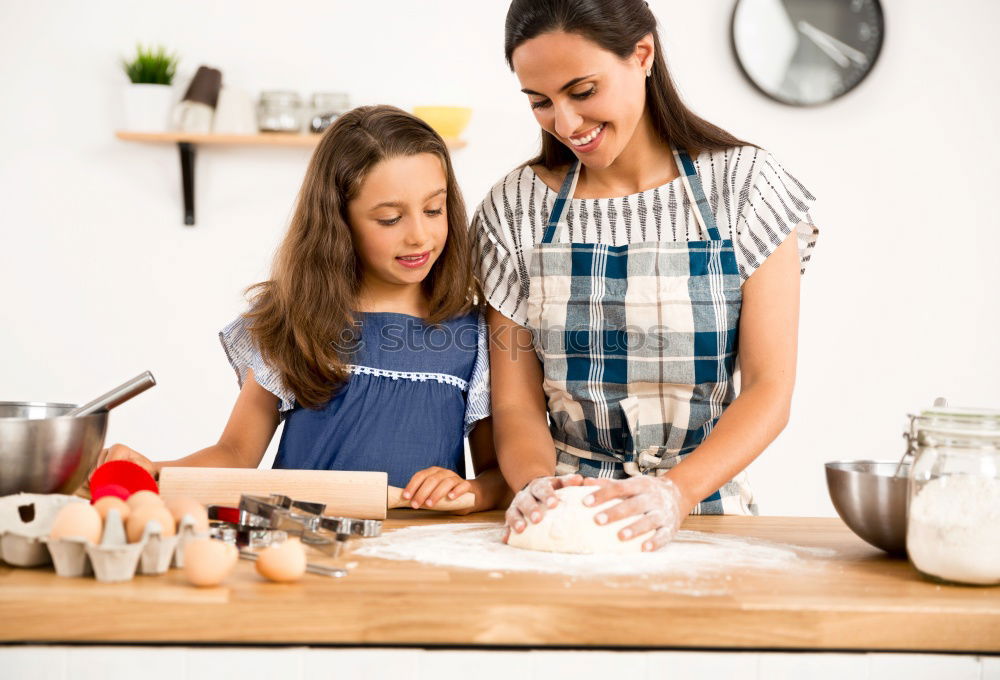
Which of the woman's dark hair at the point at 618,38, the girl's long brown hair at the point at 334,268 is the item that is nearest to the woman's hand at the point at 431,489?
the girl's long brown hair at the point at 334,268

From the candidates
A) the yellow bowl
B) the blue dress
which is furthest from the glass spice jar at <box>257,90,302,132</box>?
the blue dress

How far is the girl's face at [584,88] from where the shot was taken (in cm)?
132

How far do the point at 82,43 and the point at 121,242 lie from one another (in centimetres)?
63

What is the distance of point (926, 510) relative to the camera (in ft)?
3.15

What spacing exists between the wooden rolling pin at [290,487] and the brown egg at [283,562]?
32cm

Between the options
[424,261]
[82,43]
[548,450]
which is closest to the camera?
[548,450]

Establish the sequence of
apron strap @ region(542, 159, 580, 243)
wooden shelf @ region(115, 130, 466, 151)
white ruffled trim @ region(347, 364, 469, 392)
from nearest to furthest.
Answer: apron strap @ region(542, 159, 580, 243) < white ruffled trim @ region(347, 364, 469, 392) < wooden shelf @ region(115, 130, 466, 151)

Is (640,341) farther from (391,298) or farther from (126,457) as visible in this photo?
(126,457)

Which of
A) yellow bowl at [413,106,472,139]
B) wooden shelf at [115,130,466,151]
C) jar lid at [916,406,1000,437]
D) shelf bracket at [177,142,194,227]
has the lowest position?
jar lid at [916,406,1000,437]

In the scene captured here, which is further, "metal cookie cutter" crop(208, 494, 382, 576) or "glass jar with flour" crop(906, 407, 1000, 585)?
"metal cookie cutter" crop(208, 494, 382, 576)

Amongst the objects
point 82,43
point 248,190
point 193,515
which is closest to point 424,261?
point 193,515

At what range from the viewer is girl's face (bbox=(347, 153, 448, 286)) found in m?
1.54

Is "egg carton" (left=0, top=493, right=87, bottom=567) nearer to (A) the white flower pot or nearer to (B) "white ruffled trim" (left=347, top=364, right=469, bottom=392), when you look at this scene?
(B) "white ruffled trim" (left=347, top=364, right=469, bottom=392)

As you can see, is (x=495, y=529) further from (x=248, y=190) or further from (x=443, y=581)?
(x=248, y=190)
